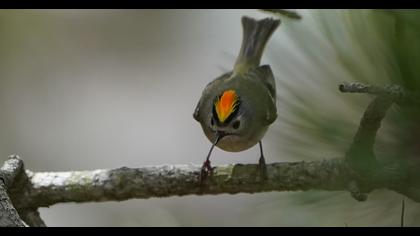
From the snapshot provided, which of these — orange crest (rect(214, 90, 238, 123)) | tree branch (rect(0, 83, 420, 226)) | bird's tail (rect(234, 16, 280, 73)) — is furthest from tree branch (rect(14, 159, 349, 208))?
bird's tail (rect(234, 16, 280, 73))

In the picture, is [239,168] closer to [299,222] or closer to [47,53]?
[299,222]

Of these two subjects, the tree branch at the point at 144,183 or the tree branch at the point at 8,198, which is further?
the tree branch at the point at 144,183

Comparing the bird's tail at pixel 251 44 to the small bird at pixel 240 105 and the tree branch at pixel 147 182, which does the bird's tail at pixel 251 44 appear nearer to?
the small bird at pixel 240 105

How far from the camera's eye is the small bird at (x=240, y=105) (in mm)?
1255

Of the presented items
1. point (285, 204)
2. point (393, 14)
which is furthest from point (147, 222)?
point (393, 14)

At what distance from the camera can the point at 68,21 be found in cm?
277

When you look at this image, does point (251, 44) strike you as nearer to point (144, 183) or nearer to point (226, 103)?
point (226, 103)

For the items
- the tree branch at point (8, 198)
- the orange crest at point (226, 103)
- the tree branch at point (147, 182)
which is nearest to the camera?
the tree branch at point (8, 198)

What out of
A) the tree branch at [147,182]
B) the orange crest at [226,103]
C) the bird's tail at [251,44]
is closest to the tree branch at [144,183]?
the tree branch at [147,182]

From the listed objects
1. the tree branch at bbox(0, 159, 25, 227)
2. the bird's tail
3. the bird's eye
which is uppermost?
the bird's tail

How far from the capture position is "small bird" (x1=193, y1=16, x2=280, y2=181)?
1.25 meters

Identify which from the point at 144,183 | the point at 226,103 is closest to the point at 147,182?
the point at 144,183

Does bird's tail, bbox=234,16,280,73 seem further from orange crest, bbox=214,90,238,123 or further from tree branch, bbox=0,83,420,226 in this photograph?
tree branch, bbox=0,83,420,226

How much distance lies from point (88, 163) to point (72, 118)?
230mm
